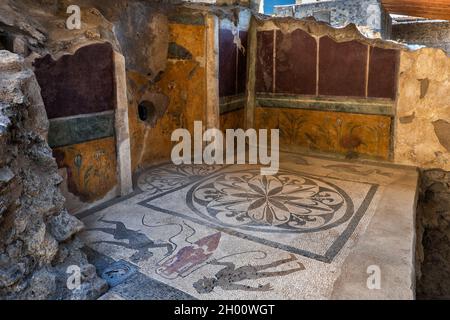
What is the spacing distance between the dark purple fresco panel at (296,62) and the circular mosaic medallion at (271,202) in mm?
1369

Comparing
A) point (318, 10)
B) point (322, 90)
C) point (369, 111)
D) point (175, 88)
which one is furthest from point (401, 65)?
point (318, 10)

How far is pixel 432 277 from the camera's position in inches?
145

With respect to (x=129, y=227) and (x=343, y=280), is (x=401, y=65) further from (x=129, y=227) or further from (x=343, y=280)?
(x=129, y=227)

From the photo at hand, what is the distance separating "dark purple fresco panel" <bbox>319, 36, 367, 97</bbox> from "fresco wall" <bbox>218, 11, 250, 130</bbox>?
1.00 m

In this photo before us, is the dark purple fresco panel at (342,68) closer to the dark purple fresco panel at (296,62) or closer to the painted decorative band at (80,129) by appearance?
the dark purple fresco panel at (296,62)

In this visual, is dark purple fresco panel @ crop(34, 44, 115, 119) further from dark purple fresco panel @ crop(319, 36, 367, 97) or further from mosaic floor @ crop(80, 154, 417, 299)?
dark purple fresco panel @ crop(319, 36, 367, 97)

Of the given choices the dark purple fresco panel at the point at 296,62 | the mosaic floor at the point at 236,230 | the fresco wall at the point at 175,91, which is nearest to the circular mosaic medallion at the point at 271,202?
the mosaic floor at the point at 236,230

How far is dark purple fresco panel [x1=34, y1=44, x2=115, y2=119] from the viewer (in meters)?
2.72

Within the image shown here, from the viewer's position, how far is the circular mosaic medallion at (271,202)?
2902 millimetres

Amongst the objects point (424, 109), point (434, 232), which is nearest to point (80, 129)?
point (424, 109)

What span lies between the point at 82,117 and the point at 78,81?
0.27 meters

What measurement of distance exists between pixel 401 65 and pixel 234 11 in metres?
2.03

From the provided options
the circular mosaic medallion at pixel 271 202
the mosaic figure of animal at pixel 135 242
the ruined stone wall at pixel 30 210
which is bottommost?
the mosaic figure of animal at pixel 135 242

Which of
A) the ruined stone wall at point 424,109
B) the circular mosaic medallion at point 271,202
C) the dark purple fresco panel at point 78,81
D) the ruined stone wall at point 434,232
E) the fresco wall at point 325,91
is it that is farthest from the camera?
the fresco wall at point 325,91
